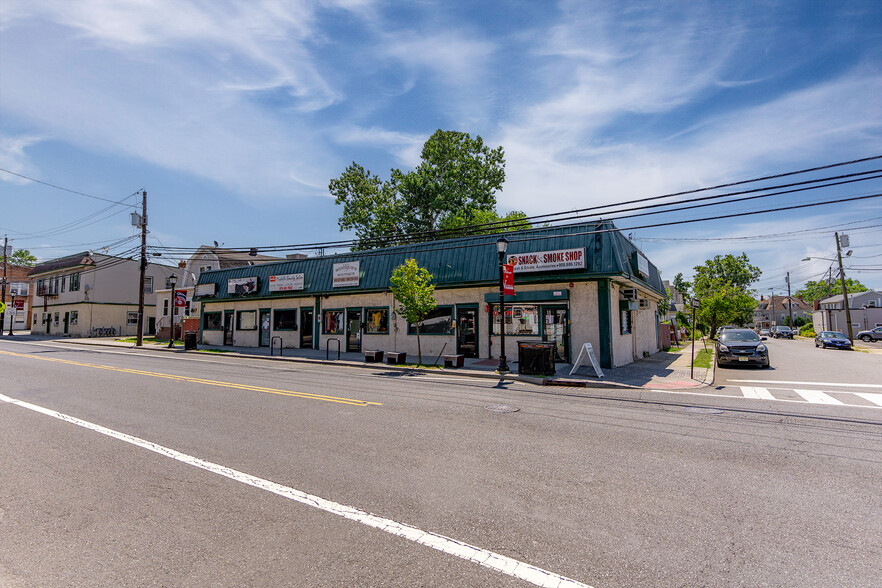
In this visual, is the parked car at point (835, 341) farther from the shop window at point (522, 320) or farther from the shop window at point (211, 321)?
the shop window at point (211, 321)

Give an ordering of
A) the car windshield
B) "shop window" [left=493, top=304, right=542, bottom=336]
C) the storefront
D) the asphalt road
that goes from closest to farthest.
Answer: the asphalt road → the storefront → "shop window" [left=493, top=304, right=542, bottom=336] → the car windshield

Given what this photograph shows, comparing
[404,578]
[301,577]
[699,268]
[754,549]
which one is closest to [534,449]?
[754,549]

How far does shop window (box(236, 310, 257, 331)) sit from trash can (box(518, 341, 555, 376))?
19.4 meters

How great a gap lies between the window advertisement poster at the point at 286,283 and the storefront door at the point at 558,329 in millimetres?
13939

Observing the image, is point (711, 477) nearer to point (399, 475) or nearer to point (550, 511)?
point (550, 511)

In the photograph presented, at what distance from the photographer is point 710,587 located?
2.94 m

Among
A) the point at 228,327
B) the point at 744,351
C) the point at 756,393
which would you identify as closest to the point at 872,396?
the point at 756,393

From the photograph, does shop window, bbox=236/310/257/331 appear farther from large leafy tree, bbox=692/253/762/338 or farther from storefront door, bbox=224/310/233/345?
large leafy tree, bbox=692/253/762/338

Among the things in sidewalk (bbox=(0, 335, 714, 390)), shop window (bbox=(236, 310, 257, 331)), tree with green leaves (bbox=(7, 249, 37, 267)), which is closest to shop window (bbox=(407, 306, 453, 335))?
sidewalk (bbox=(0, 335, 714, 390))

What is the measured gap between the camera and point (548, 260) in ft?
56.4

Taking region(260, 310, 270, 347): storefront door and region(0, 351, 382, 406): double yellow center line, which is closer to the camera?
region(0, 351, 382, 406): double yellow center line

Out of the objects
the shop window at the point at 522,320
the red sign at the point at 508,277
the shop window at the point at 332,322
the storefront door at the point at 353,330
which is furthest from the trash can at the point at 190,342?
the red sign at the point at 508,277

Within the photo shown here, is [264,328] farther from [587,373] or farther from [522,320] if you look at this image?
[587,373]

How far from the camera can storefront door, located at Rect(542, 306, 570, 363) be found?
17438 millimetres
